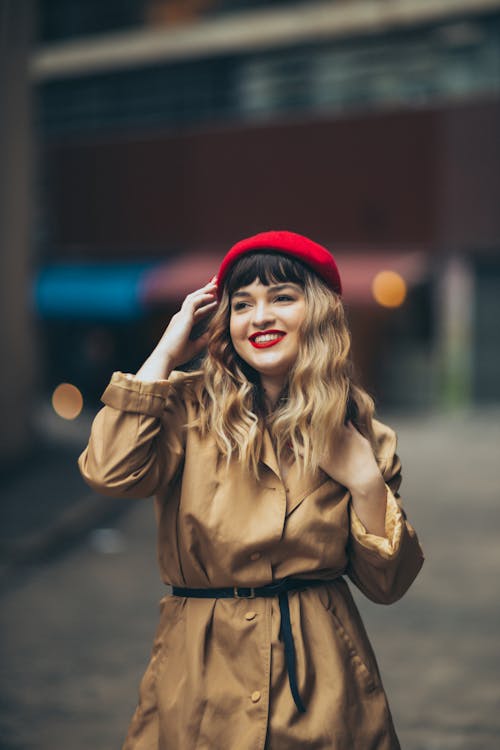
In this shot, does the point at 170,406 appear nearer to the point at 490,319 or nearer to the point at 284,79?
the point at 490,319

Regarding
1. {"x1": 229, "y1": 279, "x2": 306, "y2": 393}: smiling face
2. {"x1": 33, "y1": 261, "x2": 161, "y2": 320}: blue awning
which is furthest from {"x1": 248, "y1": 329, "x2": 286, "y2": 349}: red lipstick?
{"x1": 33, "y1": 261, "x2": 161, "y2": 320}: blue awning

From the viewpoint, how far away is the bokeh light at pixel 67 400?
1868 cm

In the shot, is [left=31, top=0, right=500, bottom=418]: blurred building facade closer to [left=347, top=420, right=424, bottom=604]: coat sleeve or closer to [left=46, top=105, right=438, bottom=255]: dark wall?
[left=46, top=105, right=438, bottom=255]: dark wall

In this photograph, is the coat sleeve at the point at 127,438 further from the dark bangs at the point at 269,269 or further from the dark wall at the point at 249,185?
the dark wall at the point at 249,185

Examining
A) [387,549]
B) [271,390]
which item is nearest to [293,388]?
[271,390]

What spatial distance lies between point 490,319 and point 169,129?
7.13 meters

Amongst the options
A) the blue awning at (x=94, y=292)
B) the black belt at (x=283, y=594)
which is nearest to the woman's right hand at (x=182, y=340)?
the black belt at (x=283, y=594)

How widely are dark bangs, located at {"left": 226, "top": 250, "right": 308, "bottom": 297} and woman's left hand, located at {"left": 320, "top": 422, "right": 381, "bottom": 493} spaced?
16.0 inches

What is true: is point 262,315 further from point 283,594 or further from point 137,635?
point 137,635

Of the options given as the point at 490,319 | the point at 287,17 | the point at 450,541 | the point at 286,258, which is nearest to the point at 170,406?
the point at 286,258

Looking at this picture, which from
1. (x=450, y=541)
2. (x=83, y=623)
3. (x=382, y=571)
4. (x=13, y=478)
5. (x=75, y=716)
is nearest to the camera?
(x=382, y=571)

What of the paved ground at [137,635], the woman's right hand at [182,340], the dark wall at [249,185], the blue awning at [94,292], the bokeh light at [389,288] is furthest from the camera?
the blue awning at [94,292]

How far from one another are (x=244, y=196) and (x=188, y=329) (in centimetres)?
1619

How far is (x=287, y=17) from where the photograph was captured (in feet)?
58.6
